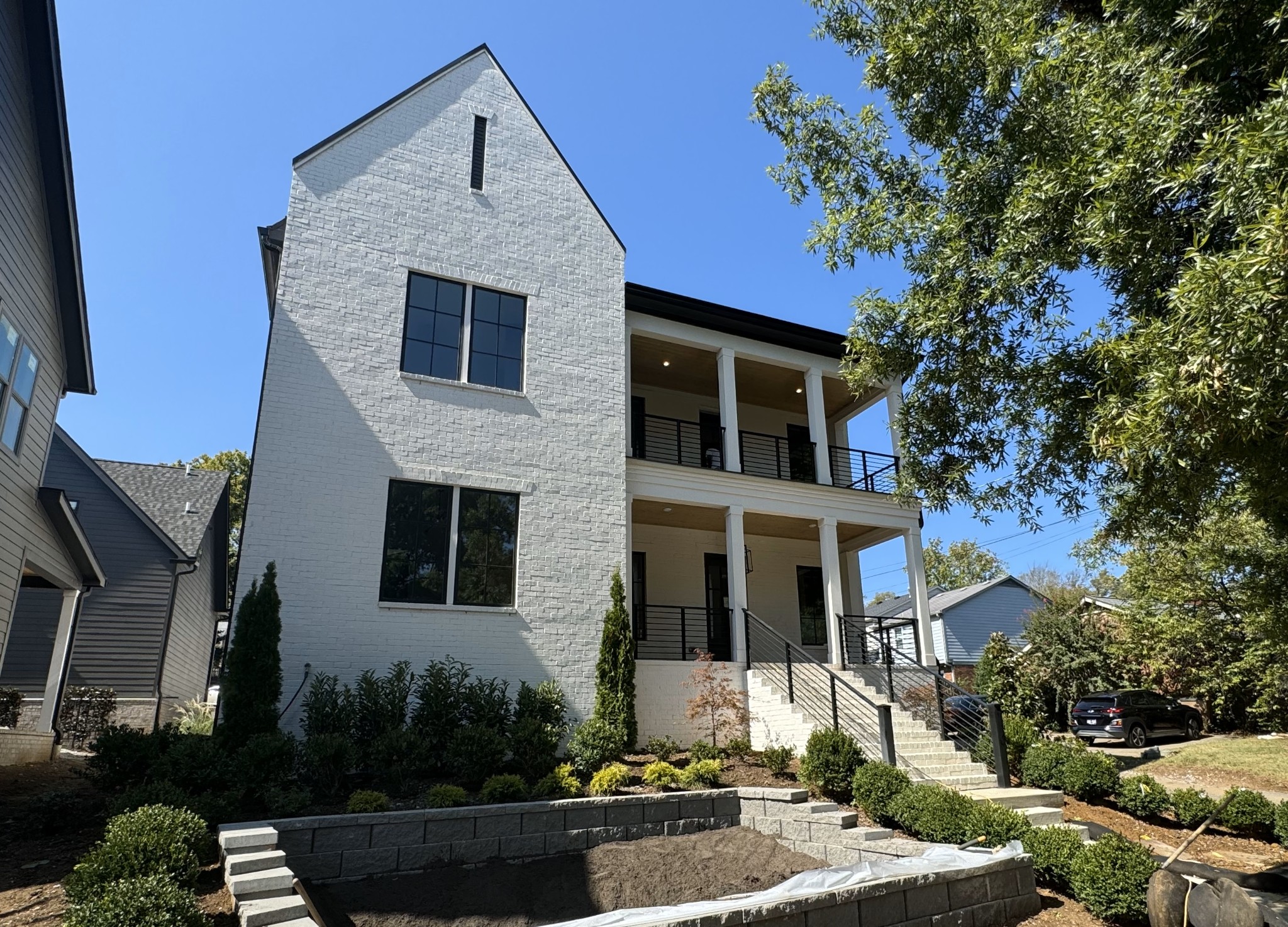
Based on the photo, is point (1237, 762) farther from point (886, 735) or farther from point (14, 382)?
point (14, 382)

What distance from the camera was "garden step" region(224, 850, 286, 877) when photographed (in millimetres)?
5492

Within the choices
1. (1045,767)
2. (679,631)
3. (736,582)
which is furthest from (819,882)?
(679,631)

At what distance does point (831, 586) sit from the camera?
48.5ft

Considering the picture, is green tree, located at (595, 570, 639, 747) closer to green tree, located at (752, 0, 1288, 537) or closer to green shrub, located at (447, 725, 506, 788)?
green shrub, located at (447, 725, 506, 788)

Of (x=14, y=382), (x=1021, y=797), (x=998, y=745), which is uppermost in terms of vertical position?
(x=14, y=382)

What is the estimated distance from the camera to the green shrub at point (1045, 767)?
1047cm

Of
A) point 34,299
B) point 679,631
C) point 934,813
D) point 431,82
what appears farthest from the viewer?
point 679,631

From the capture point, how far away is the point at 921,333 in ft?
30.0

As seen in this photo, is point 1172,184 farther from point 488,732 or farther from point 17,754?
point 17,754

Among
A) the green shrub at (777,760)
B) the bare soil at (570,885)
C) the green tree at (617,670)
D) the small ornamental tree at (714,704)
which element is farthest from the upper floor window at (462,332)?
the bare soil at (570,885)

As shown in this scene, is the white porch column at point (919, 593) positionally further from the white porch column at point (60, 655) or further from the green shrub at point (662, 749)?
the white porch column at point (60, 655)

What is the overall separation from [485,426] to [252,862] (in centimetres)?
755

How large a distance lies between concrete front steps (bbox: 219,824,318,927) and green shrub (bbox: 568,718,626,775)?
4.25 meters

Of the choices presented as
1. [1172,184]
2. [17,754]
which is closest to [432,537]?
[17,754]
